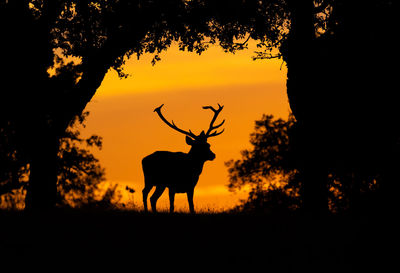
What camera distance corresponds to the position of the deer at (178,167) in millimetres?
A: 18734

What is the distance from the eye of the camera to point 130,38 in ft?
61.7

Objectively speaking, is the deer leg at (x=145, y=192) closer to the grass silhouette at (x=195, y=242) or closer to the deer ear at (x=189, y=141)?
the deer ear at (x=189, y=141)

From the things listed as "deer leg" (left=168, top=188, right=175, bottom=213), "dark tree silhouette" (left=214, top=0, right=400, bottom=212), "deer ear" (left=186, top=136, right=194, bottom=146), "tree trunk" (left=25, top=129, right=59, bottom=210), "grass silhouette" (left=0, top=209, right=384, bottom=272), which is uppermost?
"dark tree silhouette" (left=214, top=0, right=400, bottom=212)

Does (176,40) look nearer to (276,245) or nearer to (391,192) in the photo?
(391,192)

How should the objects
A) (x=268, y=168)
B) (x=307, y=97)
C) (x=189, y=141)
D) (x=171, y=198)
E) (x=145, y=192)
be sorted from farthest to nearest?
(x=268, y=168)
(x=189, y=141)
(x=145, y=192)
(x=307, y=97)
(x=171, y=198)

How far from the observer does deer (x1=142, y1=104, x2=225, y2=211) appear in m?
18.7

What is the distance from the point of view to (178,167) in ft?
61.5

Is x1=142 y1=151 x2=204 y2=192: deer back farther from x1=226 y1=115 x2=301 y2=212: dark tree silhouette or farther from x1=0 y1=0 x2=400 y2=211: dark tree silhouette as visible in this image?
x1=226 y1=115 x2=301 y2=212: dark tree silhouette

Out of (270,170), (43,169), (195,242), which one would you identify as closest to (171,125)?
(43,169)

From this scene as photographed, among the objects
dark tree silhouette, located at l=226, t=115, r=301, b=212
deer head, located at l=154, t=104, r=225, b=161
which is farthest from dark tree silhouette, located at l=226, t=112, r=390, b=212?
deer head, located at l=154, t=104, r=225, b=161

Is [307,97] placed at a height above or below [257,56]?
below

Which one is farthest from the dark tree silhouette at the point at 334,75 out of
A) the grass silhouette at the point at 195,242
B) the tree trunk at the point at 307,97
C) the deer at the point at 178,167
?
the grass silhouette at the point at 195,242

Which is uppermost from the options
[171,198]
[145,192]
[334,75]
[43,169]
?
[334,75]

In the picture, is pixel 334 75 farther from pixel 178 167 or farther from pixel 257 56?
pixel 178 167
